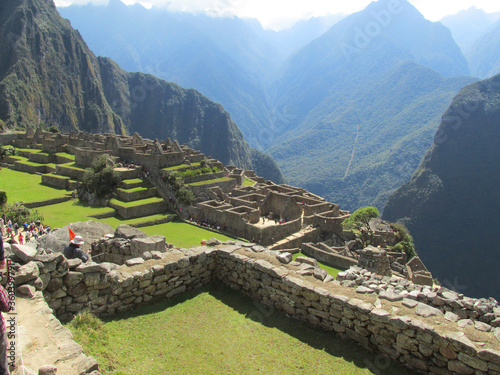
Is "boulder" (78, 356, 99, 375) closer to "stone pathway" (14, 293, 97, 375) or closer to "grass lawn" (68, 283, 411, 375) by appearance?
"stone pathway" (14, 293, 97, 375)

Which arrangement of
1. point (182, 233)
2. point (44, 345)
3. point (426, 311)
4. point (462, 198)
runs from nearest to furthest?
point (44, 345) < point (426, 311) < point (182, 233) < point (462, 198)

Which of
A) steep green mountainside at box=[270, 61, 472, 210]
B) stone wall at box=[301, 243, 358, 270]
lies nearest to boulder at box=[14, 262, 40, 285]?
stone wall at box=[301, 243, 358, 270]

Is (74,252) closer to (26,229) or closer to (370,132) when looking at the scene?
(26,229)

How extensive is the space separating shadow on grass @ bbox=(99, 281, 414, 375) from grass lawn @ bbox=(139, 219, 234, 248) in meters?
15.2

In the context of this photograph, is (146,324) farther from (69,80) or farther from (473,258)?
(69,80)

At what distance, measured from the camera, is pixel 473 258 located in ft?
286

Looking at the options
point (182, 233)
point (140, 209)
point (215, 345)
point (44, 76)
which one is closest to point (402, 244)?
point (182, 233)

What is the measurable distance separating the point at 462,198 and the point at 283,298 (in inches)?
4305

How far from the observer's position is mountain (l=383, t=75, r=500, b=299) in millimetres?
84625

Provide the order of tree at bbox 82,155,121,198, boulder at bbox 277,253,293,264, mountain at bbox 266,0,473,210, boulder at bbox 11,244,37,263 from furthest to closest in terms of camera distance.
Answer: mountain at bbox 266,0,473,210 → tree at bbox 82,155,121,198 → boulder at bbox 277,253,293,264 → boulder at bbox 11,244,37,263

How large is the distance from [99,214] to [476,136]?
11908 cm

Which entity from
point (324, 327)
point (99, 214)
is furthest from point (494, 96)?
point (324, 327)

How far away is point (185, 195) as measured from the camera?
33469 millimetres

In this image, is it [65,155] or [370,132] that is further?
[370,132]
